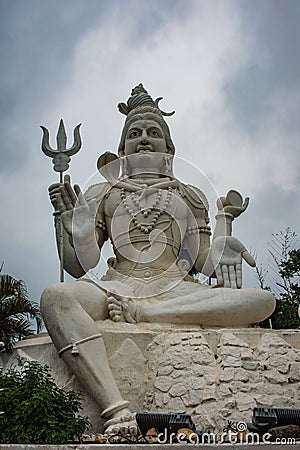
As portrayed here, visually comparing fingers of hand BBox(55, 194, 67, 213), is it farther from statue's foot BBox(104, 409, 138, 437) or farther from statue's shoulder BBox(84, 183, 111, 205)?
statue's foot BBox(104, 409, 138, 437)

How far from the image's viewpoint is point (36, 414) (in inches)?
182

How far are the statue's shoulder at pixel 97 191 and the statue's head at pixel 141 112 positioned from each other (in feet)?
2.06

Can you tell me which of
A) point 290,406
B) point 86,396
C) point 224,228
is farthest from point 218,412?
point 224,228

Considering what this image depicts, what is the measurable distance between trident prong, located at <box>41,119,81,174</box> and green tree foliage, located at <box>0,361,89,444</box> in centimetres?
281

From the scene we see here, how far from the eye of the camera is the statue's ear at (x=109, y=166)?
27.0ft

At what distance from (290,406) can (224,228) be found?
241cm

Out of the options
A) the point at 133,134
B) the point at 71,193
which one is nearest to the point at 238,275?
the point at 71,193

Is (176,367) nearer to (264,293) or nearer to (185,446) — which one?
(264,293)

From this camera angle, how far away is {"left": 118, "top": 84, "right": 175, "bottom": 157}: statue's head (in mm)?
8336

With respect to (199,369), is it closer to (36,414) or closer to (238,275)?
(238,275)

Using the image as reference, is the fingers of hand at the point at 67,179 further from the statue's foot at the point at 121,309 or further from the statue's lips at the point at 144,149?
the statue's foot at the point at 121,309

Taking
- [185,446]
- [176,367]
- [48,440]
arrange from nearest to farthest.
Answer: [185,446] → [48,440] → [176,367]

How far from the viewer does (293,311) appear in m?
14.2

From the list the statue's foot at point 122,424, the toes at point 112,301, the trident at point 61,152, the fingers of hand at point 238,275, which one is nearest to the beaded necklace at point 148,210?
the trident at point 61,152
